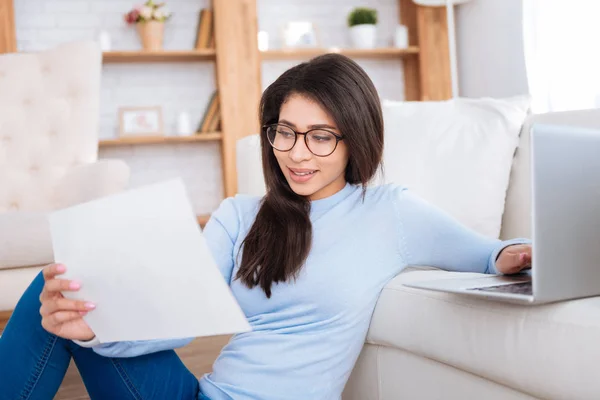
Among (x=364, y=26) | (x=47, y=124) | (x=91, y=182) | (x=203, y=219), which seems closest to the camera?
(x=91, y=182)

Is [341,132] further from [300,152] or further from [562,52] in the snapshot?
[562,52]

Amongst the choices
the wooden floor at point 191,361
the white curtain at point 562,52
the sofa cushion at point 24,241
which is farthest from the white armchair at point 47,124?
the white curtain at point 562,52

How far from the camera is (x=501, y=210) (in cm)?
175

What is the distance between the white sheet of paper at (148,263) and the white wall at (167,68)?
321 centimetres

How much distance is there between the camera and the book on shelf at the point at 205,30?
3955 millimetres

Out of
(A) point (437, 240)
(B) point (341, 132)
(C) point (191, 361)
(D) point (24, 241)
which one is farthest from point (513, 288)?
(C) point (191, 361)

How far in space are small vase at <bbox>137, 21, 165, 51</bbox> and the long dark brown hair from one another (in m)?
2.77

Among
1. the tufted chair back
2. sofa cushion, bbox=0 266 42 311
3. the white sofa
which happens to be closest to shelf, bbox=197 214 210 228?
the tufted chair back

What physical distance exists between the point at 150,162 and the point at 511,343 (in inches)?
132

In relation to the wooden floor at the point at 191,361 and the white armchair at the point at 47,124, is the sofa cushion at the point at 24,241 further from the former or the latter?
the white armchair at the point at 47,124

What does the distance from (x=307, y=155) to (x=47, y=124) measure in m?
1.85

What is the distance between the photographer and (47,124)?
9.01 feet

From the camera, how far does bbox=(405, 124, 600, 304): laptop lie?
0.83 meters

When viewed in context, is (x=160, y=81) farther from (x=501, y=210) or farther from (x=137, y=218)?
(x=137, y=218)
